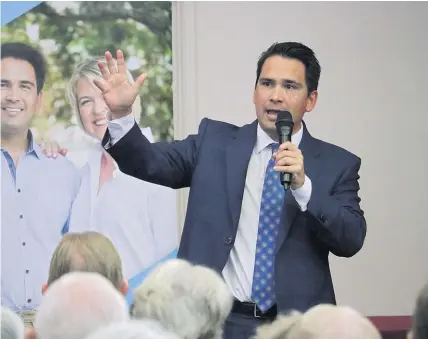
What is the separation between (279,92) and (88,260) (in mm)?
857

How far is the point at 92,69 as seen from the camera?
13.0 feet

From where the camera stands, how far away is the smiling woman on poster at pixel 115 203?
153 inches

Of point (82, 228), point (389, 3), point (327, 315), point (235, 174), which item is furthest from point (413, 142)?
point (327, 315)

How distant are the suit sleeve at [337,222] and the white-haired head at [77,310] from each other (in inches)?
37.1

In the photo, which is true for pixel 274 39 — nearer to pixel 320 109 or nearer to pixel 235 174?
pixel 320 109

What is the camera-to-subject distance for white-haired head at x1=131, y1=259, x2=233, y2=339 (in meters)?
1.57

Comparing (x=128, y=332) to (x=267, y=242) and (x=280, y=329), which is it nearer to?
(x=280, y=329)

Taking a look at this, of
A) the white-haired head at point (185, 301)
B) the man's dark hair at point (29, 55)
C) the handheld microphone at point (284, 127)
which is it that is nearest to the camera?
the white-haired head at point (185, 301)

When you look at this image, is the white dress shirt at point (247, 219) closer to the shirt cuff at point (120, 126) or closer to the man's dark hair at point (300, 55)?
the shirt cuff at point (120, 126)

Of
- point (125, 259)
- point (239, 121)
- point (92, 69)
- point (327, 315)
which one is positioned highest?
point (92, 69)

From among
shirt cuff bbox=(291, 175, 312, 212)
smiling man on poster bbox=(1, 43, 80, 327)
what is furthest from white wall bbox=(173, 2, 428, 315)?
shirt cuff bbox=(291, 175, 312, 212)

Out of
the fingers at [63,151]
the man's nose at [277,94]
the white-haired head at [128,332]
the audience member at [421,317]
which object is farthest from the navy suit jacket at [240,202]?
the fingers at [63,151]

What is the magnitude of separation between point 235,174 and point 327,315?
3.58 ft

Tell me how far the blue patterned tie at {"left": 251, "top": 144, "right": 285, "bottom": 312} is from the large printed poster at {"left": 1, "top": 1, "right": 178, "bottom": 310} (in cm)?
172
